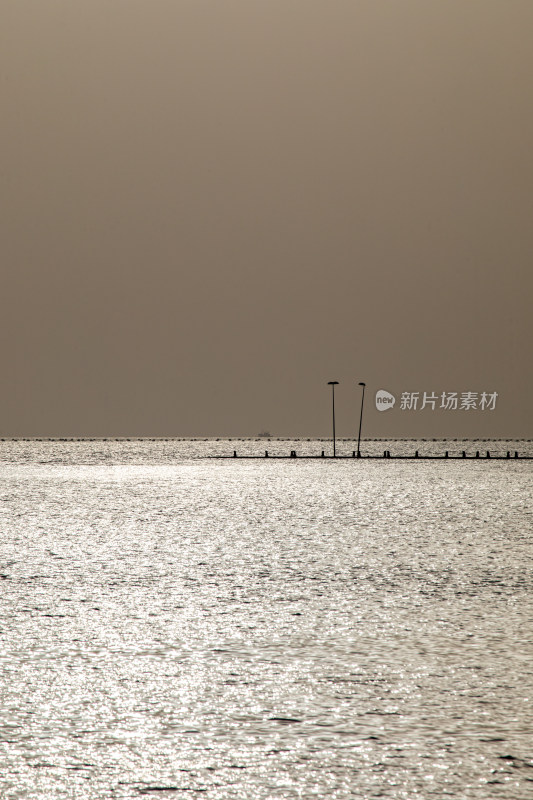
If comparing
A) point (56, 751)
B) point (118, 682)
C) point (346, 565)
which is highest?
point (56, 751)

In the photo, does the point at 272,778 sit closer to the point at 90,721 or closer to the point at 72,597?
the point at 90,721

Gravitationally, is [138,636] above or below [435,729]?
below

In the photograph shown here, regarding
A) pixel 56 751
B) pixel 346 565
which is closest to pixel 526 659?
pixel 56 751

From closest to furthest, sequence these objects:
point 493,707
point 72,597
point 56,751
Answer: point 56,751 < point 493,707 < point 72,597

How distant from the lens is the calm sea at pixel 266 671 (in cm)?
744

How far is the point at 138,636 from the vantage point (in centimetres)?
1331

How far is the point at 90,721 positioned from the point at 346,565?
46.0 ft

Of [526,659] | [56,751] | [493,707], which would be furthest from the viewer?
[526,659]

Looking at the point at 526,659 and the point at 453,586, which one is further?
the point at 453,586

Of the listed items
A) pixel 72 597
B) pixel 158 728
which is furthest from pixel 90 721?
pixel 72 597

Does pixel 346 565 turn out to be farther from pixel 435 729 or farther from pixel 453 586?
pixel 435 729

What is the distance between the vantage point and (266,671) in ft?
36.3

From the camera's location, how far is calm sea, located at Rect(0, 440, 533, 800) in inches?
293

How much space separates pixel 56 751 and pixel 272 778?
183 cm
